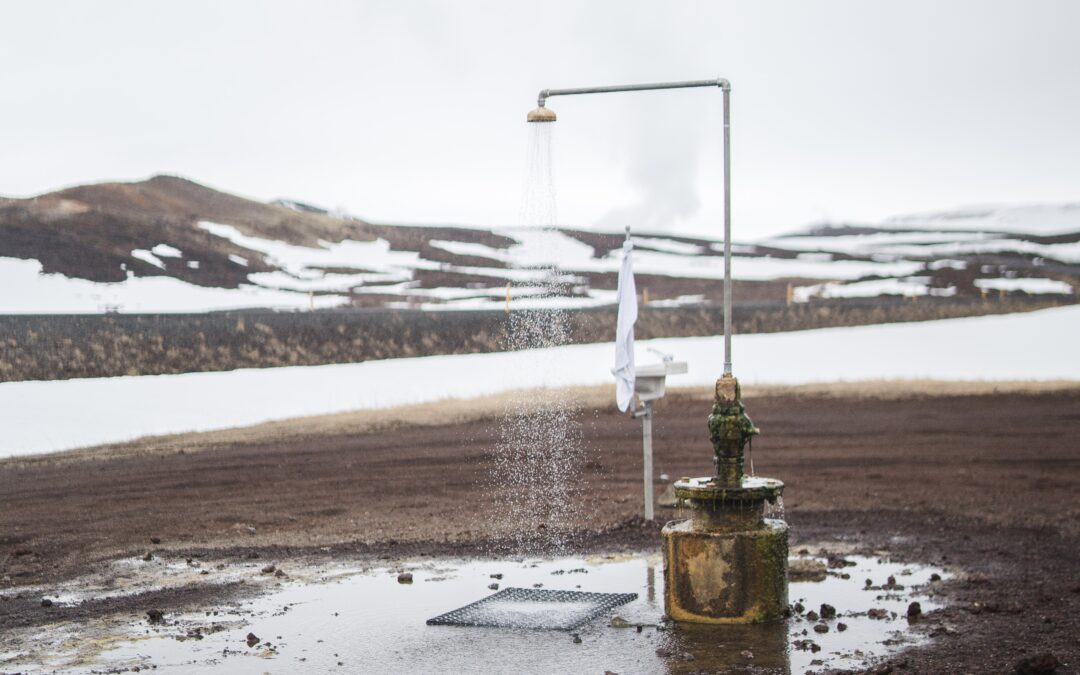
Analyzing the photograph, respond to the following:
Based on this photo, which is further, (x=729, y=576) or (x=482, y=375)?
(x=482, y=375)

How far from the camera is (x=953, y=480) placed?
16812 mm

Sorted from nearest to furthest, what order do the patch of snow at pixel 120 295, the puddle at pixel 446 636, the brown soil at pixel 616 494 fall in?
the puddle at pixel 446 636
the brown soil at pixel 616 494
the patch of snow at pixel 120 295

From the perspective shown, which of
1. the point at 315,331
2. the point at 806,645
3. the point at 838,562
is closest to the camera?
the point at 806,645

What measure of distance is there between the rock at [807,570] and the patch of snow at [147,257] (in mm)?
44155

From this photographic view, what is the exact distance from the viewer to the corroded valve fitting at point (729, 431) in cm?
973

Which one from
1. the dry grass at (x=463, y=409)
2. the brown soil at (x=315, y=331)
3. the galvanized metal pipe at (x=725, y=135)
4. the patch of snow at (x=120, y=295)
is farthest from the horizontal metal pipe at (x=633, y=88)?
the patch of snow at (x=120, y=295)

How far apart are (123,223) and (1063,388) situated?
41.5 meters

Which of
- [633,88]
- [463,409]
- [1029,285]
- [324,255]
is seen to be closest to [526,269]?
[324,255]

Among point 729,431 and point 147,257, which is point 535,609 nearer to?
point 729,431

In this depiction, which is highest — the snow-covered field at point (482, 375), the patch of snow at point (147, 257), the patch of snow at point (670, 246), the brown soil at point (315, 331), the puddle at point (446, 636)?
the patch of snow at point (670, 246)

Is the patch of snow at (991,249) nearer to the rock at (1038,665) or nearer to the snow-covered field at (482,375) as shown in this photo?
the snow-covered field at (482,375)

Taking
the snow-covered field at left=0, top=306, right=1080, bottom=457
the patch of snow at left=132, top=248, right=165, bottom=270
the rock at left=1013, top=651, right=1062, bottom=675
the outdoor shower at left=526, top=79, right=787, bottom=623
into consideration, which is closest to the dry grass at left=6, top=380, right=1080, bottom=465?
the snow-covered field at left=0, top=306, right=1080, bottom=457

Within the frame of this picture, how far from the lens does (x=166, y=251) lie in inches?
2219

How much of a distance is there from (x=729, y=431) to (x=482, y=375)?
74.7 feet
